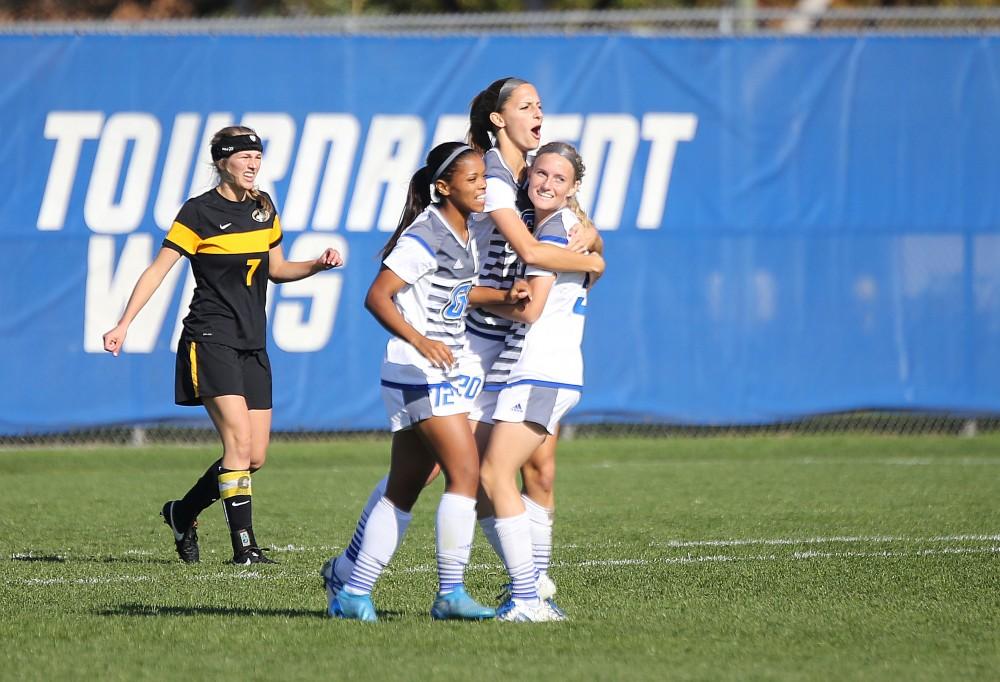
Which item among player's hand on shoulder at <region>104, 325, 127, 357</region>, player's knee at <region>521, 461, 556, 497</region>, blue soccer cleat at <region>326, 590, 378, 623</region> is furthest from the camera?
player's hand on shoulder at <region>104, 325, 127, 357</region>

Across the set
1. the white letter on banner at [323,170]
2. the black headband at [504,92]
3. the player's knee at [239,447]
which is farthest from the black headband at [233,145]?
the white letter on banner at [323,170]

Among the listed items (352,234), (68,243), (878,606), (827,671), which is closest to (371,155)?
(352,234)

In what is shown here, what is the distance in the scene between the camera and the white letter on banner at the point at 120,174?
42.3 feet

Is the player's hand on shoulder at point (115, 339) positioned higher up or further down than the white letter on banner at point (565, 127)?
further down

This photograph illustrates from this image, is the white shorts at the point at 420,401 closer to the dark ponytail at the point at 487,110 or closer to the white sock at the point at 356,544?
the white sock at the point at 356,544

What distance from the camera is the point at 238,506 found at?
7.59 meters

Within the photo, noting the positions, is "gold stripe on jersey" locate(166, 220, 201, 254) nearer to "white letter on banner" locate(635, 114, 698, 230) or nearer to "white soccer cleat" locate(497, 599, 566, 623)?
"white soccer cleat" locate(497, 599, 566, 623)

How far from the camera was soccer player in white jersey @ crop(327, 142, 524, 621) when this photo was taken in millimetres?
5516

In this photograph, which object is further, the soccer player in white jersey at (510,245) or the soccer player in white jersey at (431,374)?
the soccer player in white jersey at (510,245)

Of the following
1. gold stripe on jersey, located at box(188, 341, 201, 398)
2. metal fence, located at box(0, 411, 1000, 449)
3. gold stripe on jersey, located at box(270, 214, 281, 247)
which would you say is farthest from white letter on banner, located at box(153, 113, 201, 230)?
gold stripe on jersey, located at box(188, 341, 201, 398)

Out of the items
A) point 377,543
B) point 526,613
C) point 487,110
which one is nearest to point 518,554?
point 526,613

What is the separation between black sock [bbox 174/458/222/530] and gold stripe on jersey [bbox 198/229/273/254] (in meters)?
1.09

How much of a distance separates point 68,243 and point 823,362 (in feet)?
22.4

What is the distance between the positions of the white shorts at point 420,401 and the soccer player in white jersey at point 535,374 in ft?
0.94
